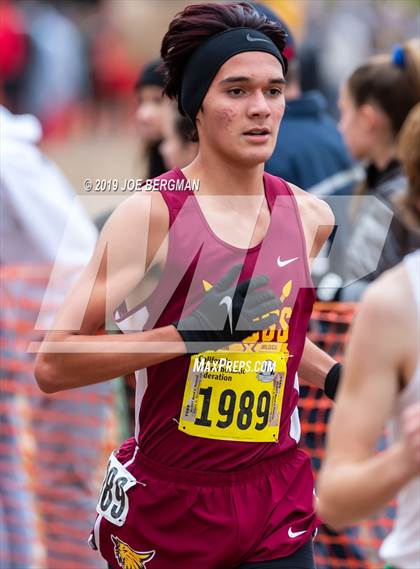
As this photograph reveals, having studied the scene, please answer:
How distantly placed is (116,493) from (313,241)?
2.81 feet

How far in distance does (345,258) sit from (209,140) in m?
1.85

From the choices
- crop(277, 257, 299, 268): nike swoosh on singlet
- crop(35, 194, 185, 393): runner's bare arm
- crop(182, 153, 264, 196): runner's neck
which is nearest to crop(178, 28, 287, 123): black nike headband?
crop(182, 153, 264, 196): runner's neck

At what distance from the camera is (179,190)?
343 cm

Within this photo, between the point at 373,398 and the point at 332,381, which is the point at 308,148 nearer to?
the point at 332,381

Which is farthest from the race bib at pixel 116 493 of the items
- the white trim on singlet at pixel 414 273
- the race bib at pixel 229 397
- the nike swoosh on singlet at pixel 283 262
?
the white trim on singlet at pixel 414 273

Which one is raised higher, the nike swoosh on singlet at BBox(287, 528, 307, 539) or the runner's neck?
the runner's neck

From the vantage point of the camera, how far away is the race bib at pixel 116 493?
3.49 metres

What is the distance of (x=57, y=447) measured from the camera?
6.18 metres

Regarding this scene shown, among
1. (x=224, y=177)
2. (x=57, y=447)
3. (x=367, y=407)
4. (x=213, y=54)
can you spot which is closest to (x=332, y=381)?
(x=224, y=177)

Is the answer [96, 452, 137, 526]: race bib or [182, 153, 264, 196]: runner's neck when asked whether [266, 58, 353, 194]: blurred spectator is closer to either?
[182, 153, 264, 196]: runner's neck

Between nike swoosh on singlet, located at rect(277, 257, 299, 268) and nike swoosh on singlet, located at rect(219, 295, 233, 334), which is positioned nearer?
nike swoosh on singlet, located at rect(219, 295, 233, 334)

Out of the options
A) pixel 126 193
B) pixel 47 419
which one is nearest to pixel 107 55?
pixel 47 419

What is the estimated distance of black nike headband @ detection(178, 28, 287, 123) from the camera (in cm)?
341

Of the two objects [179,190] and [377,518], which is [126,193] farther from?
[377,518]
